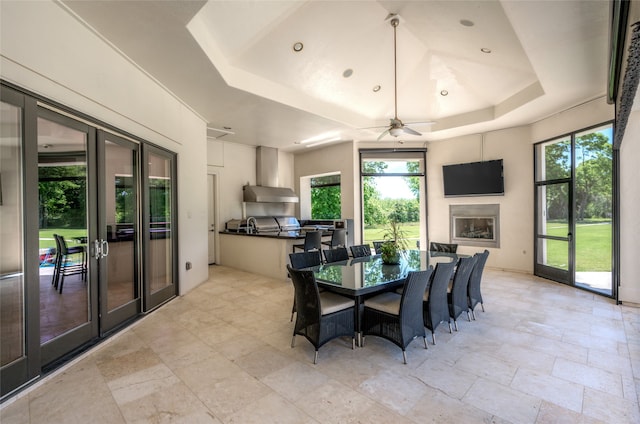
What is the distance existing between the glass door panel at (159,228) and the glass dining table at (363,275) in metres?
2.28

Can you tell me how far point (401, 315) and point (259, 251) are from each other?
13.2 ft

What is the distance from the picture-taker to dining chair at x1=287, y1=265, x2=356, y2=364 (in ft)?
8.51

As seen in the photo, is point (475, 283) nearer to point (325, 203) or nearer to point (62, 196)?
point (62, 196)

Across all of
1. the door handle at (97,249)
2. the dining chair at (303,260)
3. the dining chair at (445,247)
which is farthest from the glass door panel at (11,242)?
the dining chair at (445,247)

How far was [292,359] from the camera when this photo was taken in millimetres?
2643

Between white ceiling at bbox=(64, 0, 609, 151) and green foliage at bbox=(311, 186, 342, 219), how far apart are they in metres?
2.54

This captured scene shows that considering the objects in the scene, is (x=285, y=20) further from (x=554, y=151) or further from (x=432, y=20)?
(x=554, y=151)

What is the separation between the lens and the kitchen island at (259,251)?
5.52 meters

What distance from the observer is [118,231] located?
329cm

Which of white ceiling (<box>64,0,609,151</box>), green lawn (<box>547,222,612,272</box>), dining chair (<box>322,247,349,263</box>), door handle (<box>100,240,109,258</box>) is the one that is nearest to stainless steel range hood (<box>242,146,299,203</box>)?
white ceiling (<box>64,0,609,151</box>)

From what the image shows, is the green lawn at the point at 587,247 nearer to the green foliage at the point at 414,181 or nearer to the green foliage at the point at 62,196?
the green foliage at the point at 414,181

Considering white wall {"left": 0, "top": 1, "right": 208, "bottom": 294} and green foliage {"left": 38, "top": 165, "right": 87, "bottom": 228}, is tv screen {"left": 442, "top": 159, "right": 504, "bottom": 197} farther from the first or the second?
green foliage {"left": 38, "top": 165, "right": 87, "bottom": 228}

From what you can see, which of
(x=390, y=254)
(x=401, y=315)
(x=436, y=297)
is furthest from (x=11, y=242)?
(x=436, y=297)

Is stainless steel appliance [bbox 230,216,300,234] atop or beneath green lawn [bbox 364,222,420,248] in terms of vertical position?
atop
